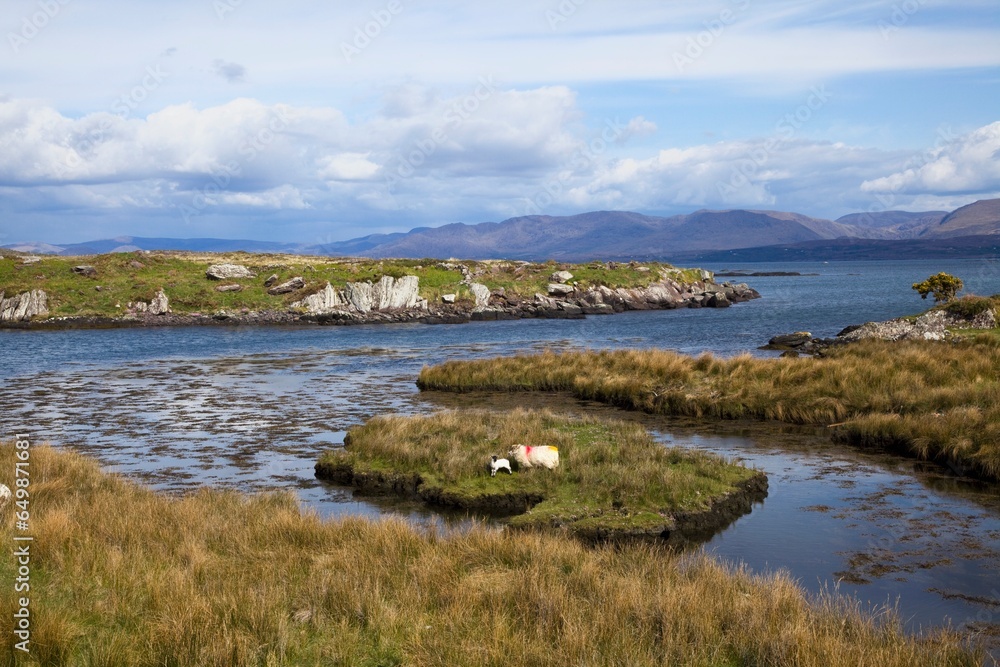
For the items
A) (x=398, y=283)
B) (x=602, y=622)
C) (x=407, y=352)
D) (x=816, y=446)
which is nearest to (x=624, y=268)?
(x=398, y=283)

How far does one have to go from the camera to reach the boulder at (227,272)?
9869 centimetres

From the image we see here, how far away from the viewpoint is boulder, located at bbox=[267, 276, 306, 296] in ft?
313

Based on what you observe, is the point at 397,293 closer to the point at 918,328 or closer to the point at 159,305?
the point at 159,305

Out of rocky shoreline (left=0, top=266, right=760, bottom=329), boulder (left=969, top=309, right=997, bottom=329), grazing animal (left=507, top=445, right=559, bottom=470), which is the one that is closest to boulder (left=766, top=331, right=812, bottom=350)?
boulder (left=969, top=309, right=997, bottom=329)

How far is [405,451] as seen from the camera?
21406 mm

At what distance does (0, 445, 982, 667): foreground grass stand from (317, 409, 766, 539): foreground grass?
148 inches

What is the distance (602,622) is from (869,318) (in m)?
77.1

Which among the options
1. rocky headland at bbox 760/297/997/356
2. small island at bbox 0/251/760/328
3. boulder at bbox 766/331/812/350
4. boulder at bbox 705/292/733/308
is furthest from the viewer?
boulder at bbox 705/292/733/308

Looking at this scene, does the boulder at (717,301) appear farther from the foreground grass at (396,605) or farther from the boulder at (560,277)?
the foreground grass at (396,605)

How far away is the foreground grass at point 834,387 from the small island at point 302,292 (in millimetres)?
51096

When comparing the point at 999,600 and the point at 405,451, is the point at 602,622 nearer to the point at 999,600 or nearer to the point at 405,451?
the point at 999,600

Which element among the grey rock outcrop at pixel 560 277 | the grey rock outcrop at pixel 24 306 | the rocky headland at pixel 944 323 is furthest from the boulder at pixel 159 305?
the rocky headland at pixel 944 323

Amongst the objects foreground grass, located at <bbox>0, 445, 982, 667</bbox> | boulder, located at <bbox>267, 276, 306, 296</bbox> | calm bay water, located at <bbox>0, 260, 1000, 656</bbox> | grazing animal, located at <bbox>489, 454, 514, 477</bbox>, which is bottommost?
calm bay water, located at <bbox>0, 260, 1000, 656</bbox>

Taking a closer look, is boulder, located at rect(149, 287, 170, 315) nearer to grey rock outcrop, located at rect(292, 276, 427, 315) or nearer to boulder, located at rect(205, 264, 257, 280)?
boulder, located at rect(205, 264, 257, 280)
